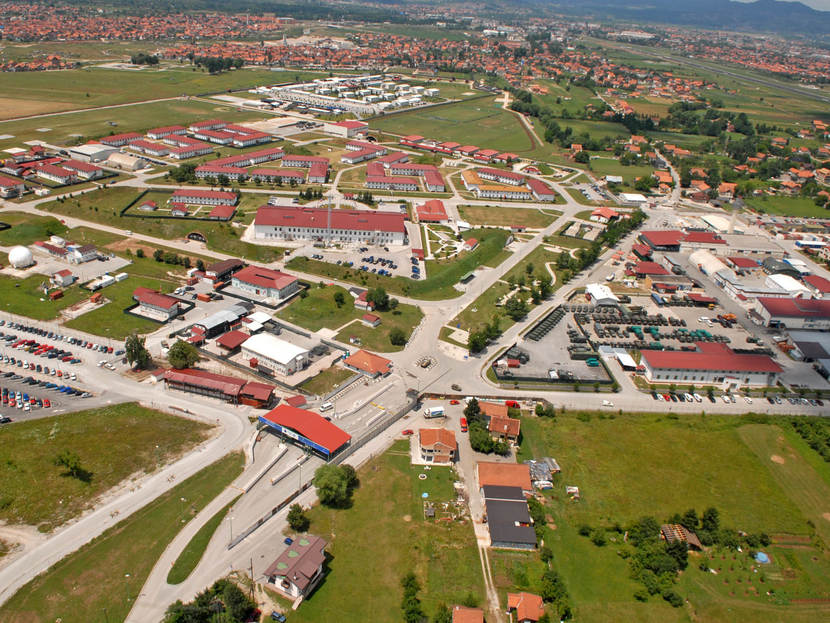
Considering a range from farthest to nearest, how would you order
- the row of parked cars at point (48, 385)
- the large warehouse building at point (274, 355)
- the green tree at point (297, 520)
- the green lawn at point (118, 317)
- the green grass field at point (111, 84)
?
1. the green grass field at point (111, 84)
2. the green lawn at point (118, 317)
3. the large warehouse building at point (274, 355)
4. the row of parked cars at point (48, 385)
5. the green tree at point (297, 520)

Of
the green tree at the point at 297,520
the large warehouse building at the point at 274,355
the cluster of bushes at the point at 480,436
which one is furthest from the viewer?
the large warehouse building at the point at 274,355

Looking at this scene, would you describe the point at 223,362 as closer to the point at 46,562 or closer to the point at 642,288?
the point at 46,562

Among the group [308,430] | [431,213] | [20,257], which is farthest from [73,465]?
[431,213]

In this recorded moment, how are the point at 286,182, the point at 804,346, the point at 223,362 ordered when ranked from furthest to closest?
1. the point at 286,182
2. the point at 804,346
3. the point at 223,362

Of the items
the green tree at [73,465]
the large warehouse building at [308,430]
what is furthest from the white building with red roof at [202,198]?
the green tree at [73,465]

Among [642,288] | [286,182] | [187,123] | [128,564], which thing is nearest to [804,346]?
[642,288]

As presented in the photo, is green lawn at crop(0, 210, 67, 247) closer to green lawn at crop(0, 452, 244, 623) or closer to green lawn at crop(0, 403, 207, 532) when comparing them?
green lawn at crop(0, 403, 207, 532)

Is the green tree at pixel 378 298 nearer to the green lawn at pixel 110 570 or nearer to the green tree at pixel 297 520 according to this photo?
the green lawn at pixel 110 570
